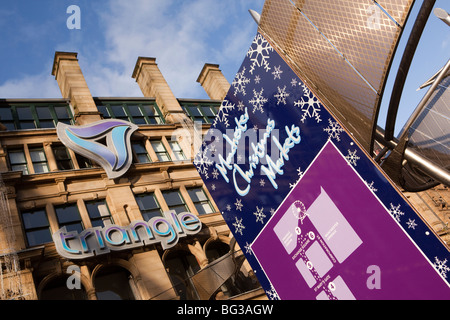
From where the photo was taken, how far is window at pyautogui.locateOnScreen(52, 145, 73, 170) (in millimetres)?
25312

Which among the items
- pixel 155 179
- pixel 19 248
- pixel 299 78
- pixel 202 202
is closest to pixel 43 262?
pixel 19 248

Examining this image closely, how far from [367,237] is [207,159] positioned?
6661mm

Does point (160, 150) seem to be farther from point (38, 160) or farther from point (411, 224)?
point (411, 224)

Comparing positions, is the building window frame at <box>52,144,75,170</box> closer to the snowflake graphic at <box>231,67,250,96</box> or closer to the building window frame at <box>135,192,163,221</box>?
the building window frame at <box>135,192,163,221</box>

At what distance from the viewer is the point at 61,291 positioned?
20.7 metres

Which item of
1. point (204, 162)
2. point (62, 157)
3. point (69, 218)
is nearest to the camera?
point (204, 162)

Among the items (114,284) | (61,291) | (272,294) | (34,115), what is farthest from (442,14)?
(34,115)

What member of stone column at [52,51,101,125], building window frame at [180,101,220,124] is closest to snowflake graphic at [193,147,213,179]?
stone column at [52,51,101,125]

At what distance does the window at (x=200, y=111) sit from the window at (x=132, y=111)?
2654 mm

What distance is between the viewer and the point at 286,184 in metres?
10.9

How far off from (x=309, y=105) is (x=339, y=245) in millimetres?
3200

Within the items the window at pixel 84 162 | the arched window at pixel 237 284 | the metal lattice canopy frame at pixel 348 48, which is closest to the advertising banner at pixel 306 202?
the metal lattice canopy frame at pixel 348 48

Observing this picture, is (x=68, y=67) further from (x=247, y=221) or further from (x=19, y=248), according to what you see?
(x=247, y=221)
